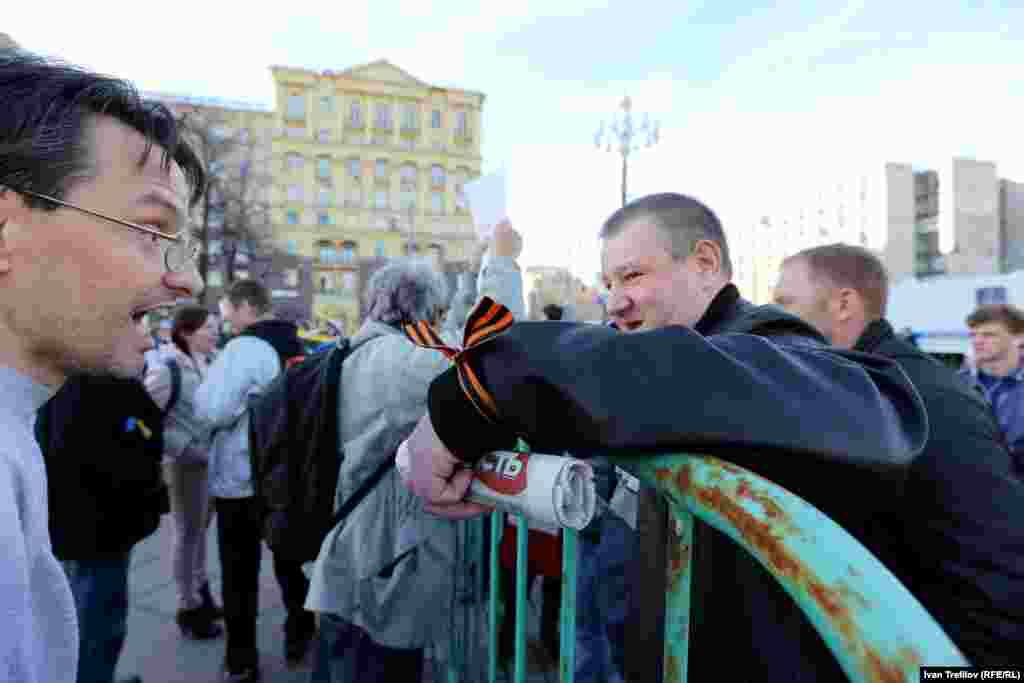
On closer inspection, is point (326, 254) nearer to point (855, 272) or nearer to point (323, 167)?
point (323, 167)

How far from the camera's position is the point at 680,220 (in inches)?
74.5

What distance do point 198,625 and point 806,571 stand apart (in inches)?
166

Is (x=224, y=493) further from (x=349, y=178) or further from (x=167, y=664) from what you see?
(x=349, y=178)

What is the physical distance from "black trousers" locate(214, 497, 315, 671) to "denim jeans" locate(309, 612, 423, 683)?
944 millimetres

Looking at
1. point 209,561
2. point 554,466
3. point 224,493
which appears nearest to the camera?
point 554,466

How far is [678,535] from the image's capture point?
0.83 m

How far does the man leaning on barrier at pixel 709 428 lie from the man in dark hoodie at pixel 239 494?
2709mm

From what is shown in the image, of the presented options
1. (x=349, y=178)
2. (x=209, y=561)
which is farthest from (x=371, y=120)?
(x=209, y=561)

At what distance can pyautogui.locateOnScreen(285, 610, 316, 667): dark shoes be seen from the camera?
3561 millimetres

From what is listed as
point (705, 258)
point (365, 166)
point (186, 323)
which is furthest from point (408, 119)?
point (705, 258)

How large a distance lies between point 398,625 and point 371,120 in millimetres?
69927

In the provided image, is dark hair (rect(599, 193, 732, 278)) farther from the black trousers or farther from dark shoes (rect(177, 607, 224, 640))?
dark shoes (rect(177, 607, 224, 640))

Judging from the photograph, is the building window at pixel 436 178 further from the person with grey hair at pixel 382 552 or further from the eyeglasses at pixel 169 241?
the eyeglasses at pixel 169 241

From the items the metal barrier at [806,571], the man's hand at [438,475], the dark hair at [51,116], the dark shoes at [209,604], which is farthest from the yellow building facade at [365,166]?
the metal barrier at [806,571]
